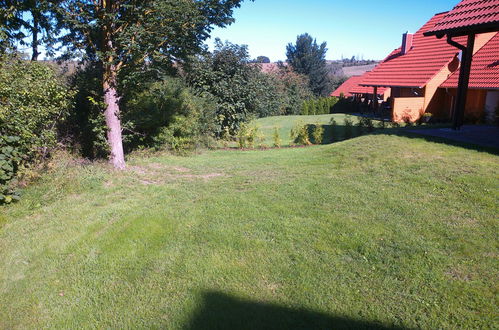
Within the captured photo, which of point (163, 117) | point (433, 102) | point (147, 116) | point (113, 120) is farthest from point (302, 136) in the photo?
point (433, 102)

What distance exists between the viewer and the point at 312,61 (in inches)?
2172

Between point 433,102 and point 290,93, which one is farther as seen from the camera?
point 290,93

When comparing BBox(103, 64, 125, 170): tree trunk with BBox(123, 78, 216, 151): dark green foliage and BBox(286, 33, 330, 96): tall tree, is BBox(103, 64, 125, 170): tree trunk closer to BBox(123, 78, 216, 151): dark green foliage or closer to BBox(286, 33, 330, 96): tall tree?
BBox(123, 78, 216, 151): dark green foliage

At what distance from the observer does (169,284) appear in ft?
13.1

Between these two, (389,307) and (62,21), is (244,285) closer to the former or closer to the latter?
(389,307)

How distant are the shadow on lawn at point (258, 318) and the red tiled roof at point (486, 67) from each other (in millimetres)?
15385

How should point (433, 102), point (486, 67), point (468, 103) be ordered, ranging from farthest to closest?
point (433, 102)
point (468, 103)
point (486, 67)

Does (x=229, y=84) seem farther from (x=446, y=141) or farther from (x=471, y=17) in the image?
→ (x=446, y=141)

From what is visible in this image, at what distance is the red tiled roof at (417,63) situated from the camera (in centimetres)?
2012

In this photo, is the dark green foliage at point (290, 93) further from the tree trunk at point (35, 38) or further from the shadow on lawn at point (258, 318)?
the shadow on lawn at point (258, 318)

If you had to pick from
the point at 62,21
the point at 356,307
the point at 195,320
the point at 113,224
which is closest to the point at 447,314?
the point at 356,307

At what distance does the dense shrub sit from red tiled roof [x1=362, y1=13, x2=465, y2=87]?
18373 mm

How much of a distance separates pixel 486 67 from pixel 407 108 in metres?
4.30

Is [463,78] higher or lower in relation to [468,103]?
higher
